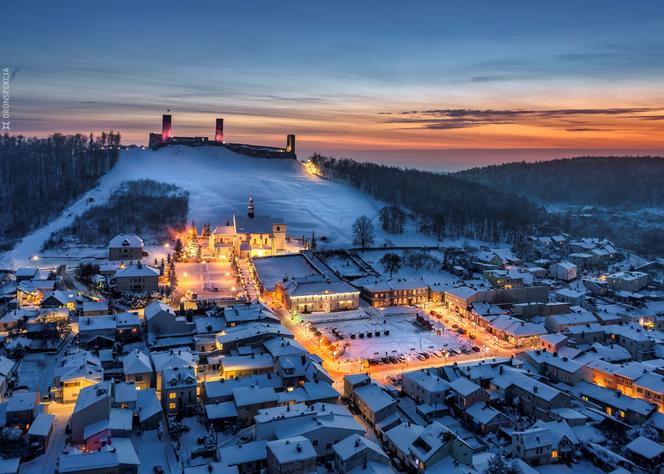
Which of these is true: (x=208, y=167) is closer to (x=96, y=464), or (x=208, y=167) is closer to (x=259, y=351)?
(x=259, y=351)

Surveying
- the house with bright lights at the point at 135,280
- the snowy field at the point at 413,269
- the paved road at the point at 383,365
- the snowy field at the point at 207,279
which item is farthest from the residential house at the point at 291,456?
the snowy field at the point at 413,269

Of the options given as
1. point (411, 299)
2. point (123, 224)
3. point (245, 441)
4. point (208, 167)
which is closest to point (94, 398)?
point (245, 441)

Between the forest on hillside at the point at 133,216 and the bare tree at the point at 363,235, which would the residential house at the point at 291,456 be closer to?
the bare tree at the point at 363,235

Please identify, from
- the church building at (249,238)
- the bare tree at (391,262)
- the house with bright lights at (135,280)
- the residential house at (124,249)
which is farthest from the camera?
the church building at (249,238)

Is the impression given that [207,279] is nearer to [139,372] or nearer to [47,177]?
[139,372]

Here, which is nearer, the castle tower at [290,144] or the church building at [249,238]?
the church building at [249,238]

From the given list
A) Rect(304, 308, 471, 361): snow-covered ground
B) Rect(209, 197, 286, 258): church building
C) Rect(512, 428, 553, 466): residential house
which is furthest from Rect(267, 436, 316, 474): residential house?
Rect(209, 197, 286, 258): church building
